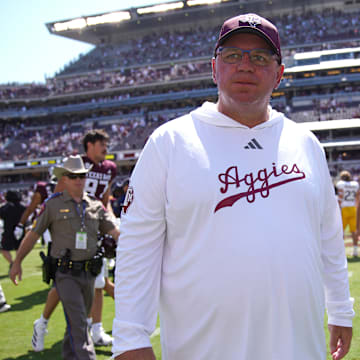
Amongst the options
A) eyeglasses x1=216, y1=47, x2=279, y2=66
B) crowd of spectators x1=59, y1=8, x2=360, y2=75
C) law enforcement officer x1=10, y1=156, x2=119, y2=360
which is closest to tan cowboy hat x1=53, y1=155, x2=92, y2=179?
law enforcement officer x1=10, y1=156, x2=119, y2=360

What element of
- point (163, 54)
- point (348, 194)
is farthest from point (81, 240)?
point (163, 54)

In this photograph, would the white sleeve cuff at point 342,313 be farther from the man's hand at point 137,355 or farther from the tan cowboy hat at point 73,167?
the tan cowboy hat at point 73,167

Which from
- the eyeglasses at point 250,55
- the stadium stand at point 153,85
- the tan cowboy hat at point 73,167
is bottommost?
the tan cowboy hat at point 73,167

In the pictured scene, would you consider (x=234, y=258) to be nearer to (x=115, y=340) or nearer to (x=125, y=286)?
(x=125, y=286)

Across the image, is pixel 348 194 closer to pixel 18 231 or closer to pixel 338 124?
pixel 18 231

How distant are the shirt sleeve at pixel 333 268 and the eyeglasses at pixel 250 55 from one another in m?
0.52

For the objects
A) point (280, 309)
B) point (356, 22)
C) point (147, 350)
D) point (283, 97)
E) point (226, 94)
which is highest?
point (356, 22)

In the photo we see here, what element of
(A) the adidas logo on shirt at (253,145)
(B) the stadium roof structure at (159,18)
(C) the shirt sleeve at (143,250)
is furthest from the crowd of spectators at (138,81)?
(C) the shirt sleeve at (143,250)

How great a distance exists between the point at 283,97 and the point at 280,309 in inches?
1750

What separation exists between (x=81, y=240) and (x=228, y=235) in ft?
9.34

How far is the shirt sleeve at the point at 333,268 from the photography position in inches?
85.9

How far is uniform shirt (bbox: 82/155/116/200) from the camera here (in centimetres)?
613

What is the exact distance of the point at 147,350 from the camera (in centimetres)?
180

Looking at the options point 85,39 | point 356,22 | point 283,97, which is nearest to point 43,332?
point 283,97
